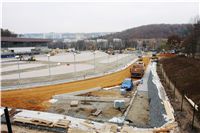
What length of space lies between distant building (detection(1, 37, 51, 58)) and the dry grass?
47.5 meters

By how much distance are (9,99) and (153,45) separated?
98.4 metres

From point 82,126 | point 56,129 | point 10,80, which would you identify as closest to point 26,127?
point 56,129

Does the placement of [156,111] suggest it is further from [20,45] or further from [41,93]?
[20,45]

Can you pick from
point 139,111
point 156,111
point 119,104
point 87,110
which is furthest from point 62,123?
point 156,111

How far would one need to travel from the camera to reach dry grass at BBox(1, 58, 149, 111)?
59.5 ft

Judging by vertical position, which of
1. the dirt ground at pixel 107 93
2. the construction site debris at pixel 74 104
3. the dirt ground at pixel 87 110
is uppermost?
the dirt ground at pixel 107 93

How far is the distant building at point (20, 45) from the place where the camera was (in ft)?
242

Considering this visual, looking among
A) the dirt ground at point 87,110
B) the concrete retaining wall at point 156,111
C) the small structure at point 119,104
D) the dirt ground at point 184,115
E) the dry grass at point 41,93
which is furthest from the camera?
the dry grass at point 41,93

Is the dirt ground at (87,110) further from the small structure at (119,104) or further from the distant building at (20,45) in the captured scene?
the distant building at (20,45)

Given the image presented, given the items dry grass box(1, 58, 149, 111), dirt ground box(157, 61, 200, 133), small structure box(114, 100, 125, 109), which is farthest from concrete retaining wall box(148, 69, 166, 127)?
dry grass box(1, 58, 149, 111)

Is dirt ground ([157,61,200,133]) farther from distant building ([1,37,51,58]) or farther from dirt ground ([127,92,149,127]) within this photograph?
distant building ([1,37,51,58])

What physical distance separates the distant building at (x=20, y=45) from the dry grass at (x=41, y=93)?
4748 centimetres

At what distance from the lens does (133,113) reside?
15.5 m

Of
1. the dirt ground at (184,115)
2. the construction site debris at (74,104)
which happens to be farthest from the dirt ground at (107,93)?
the dirt ground at (184,115)
